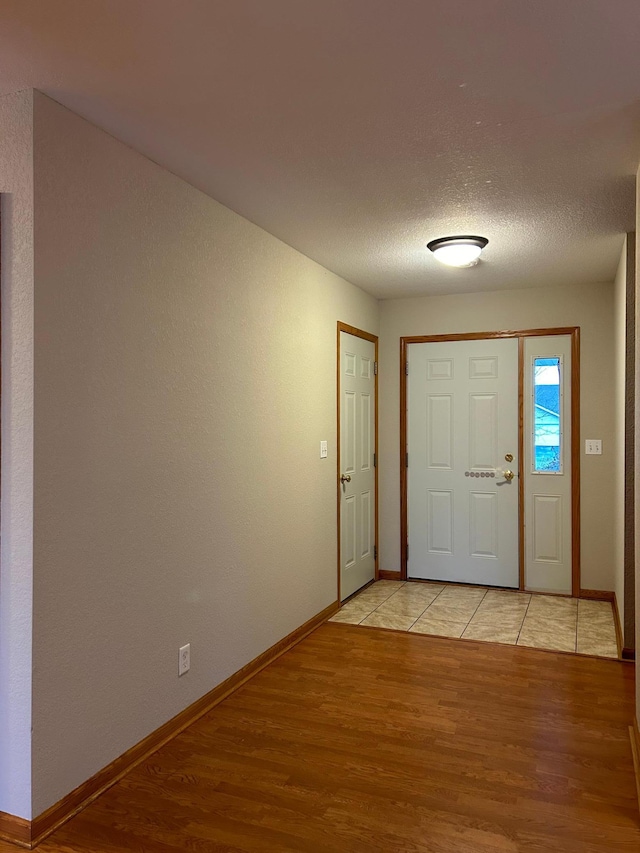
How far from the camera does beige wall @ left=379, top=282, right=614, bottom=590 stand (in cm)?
496

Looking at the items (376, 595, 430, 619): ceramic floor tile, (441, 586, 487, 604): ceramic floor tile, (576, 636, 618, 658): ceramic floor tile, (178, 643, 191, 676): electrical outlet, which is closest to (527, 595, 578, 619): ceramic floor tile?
(441, 586, 487, 604): ceramic floor tile

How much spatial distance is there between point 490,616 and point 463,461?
4.45ft

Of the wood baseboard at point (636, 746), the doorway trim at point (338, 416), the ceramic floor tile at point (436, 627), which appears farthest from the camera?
the doorway trim at point (338, 416)

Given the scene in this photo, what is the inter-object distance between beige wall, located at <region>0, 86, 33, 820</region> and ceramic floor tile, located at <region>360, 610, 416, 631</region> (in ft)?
8.55

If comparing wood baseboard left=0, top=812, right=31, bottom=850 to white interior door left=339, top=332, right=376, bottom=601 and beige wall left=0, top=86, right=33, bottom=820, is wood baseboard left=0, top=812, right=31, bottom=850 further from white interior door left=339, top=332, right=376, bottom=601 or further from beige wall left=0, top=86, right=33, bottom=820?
white interior door left=339, top=332, right=376, bottom=601

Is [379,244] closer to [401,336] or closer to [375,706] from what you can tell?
[401,336]

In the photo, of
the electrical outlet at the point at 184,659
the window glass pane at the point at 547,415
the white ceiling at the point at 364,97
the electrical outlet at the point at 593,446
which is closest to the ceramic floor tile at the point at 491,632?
the window glass pane at the point at 547,415

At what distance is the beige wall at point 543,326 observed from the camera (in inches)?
195

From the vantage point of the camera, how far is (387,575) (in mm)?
5664

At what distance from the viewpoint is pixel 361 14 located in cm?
169

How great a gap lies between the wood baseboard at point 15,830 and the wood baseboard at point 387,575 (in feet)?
12.7

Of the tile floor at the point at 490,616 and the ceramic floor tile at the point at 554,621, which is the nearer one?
the tile floor at the point at 490,616

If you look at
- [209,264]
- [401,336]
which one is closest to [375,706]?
[209,264]

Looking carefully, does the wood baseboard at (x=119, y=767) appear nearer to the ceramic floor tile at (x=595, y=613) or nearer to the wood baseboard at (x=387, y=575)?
the wood baseboard at (x=387, y=575)
